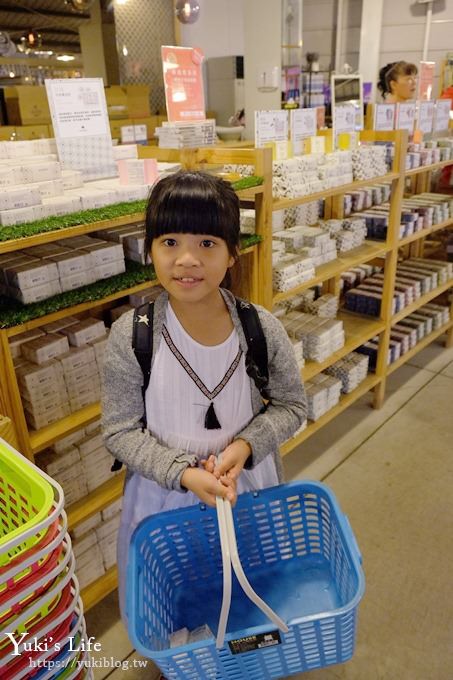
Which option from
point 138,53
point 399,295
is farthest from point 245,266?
point 138,53

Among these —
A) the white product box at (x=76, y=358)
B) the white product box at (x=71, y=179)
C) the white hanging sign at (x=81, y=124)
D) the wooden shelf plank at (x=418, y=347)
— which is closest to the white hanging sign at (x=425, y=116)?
the wooden shelf plank at (x=418, y=347)

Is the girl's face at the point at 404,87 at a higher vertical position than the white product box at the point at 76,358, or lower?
higher

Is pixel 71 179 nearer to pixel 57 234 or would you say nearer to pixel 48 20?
pixel 57 234

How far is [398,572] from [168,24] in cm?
688

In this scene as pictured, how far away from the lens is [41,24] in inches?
308

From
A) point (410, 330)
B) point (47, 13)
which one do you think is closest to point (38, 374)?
point (410, 330)

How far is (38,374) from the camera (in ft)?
5.99

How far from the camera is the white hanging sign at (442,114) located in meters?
4.09

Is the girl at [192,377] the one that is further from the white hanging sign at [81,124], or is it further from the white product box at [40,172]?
the white hanging sign at [81,124]

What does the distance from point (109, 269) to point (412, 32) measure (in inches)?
277

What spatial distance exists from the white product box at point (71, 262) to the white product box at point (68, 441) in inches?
24.9

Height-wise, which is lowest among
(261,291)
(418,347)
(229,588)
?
(418,347)

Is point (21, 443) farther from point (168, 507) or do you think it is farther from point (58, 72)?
point (58, 72)

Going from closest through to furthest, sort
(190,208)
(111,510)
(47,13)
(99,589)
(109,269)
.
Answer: (190,208)
(109,269)
(99,589)
(111,510)
(47,13)
